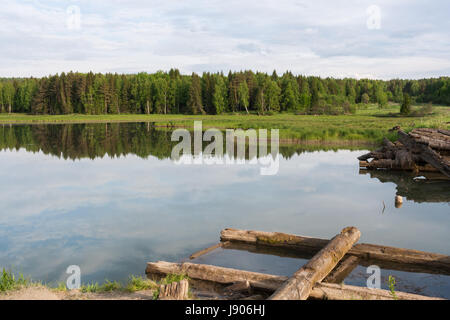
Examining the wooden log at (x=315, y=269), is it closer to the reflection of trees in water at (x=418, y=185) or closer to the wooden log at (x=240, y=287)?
the wooden log at (x=240, y=287)

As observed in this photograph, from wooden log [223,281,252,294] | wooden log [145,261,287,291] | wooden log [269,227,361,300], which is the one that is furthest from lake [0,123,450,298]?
wooden log [223,281,252,294]

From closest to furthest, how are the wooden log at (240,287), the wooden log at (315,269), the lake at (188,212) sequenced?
the wooden log at (315,269)
the wooden log at (240,287)
the lake at (188,212)

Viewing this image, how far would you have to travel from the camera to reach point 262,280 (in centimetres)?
927

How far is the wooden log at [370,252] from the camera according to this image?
10.8 meters

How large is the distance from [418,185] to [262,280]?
1622 centimetres

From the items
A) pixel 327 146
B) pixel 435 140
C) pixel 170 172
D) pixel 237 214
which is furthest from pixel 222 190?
pixel 327 146

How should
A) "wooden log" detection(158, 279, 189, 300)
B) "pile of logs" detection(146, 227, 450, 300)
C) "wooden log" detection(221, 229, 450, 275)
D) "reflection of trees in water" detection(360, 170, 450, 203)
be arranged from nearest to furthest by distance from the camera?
1. "wooden log" detection(158, 279, 189, 300)
2. "pile of logs" detection(146, 227, 450, 300)
3. "wooden log" detection(221, 229, 450, 275)
4. "reflection of trees in water" detection(360, 170, 450, 203)

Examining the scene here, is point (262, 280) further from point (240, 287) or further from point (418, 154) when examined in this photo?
point (418, 154)

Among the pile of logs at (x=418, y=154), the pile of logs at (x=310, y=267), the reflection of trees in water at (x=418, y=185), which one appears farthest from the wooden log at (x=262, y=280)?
the pile of logs at (x=418, y=154)

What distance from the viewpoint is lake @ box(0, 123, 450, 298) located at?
11828 mm

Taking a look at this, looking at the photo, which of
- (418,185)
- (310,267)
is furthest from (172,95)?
(310,267)

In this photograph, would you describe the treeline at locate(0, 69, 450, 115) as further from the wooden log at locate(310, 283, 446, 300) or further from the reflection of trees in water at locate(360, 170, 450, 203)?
the wooden log at locate(310, 283, 446, 300)

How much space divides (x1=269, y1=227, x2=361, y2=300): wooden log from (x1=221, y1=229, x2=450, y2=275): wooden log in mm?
481

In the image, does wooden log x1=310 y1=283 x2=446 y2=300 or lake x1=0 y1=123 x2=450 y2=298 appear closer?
wooden log x1=310 y1=283 x2=446 y2=300
